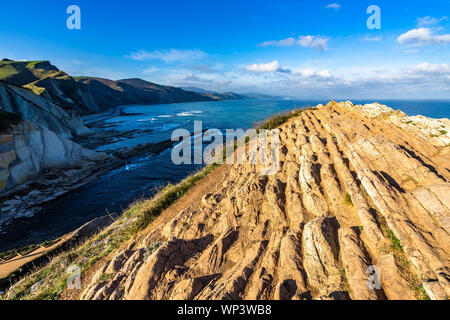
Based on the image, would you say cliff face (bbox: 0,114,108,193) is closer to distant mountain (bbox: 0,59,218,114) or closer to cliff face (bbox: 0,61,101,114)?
distant mountain (bbox: 0,59,218,114)

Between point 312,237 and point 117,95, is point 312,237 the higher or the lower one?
the lower one

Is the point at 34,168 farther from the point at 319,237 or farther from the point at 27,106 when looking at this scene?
the point at 319,237

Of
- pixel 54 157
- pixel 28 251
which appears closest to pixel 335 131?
pixel 28 251

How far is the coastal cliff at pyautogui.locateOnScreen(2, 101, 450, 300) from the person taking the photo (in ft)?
14.9

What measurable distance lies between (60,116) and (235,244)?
51.3 metres

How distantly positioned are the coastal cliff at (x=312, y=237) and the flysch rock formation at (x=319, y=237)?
3cm

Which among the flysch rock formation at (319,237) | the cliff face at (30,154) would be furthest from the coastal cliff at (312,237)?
the cliff face at (30,154)

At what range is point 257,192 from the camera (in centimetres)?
852

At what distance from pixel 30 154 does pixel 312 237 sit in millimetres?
28642

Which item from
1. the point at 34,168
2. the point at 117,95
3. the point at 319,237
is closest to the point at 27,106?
the point at 34,168

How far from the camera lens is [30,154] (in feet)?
66.0

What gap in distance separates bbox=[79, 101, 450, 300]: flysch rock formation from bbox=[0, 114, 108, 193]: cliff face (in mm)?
19957

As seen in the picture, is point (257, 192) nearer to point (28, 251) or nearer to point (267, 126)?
point (267, 126)

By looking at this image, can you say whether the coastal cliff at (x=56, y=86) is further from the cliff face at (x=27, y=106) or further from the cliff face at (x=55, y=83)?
the cliff face at (x=27, y=106)
